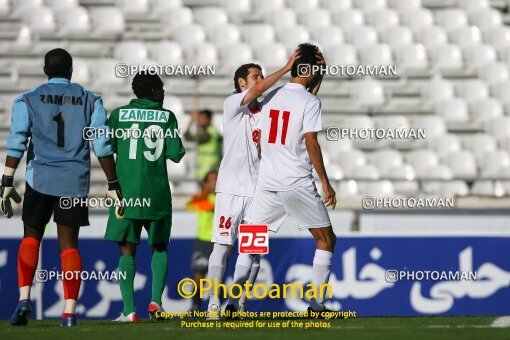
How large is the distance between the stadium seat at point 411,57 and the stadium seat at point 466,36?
68cm

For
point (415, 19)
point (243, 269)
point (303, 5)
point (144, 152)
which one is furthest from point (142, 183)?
point (415, 19)

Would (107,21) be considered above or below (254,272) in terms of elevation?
above

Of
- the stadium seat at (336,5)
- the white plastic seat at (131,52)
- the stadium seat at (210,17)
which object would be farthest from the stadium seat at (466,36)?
the white plastic seat at (131,52)

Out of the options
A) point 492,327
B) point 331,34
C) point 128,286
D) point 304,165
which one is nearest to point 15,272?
point 128,286

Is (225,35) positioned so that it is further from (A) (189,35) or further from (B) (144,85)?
(B) (144,85)

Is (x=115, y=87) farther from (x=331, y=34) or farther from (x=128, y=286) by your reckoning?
(x=128, y=286)

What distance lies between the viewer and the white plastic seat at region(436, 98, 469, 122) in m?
15.1

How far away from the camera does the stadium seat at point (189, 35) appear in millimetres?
15234

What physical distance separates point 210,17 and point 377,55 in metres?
2.38

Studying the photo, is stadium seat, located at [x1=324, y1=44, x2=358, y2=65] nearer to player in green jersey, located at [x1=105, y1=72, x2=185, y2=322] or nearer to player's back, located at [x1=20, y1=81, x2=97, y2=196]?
player in green jersey, located at [x1=105, y1=72, x2=185, y2=322]

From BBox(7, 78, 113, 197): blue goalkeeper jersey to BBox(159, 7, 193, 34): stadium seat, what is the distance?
852 cm

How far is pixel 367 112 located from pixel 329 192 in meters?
8.12

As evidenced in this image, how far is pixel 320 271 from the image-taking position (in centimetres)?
729

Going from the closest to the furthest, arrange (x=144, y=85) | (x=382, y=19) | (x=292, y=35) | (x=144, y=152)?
(x=144, y=152), (x=144, y=85), (x=292, y=35), (x=382, y=19)
